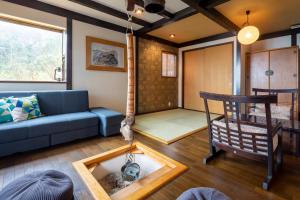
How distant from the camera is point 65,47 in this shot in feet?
A: 10.6

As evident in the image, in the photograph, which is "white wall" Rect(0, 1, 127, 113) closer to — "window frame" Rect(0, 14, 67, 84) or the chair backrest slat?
"window frame" Rect(0, 14, 67, 84)

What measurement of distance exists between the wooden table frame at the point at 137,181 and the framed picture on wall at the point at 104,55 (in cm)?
240

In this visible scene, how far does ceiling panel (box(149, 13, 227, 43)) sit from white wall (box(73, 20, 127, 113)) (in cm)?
126

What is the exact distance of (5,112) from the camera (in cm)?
223

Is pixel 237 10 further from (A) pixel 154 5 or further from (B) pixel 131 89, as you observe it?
(B) pixel 131 89

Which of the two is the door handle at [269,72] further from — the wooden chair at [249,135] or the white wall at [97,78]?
the white wall at [97,78]

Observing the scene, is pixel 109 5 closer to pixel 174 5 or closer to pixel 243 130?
pixel 174 5

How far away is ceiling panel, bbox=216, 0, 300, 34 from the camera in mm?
2803

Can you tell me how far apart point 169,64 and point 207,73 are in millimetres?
1325

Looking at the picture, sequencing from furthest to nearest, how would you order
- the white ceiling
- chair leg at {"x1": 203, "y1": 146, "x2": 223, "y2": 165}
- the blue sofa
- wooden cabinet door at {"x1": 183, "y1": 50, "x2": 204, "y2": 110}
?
wooden cabinet door at {"x1": 183, "y1": 50, "x2": 204, "y2": 110}
the white ceiling
the blue sofa
chair leg at {"x1": 203, "y1": 146, "x2": 223, "y2": 165}

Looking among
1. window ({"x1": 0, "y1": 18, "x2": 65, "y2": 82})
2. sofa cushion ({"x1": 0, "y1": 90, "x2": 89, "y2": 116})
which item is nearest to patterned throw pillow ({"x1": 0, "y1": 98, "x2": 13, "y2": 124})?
sofa cushion ({"x1": 0, "y1": 90, "x2": 89, "y2": 116})

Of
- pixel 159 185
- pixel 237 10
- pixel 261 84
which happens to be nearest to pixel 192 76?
pixel 261 84

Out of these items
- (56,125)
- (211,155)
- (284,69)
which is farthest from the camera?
(284,69)

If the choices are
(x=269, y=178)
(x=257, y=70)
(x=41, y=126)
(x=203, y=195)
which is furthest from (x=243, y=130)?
(x=257, y=70)
